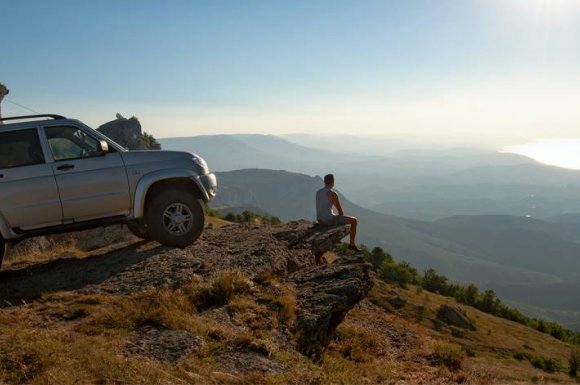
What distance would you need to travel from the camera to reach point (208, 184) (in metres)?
9.45

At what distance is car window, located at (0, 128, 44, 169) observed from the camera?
7.86m

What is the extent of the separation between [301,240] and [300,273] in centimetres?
229

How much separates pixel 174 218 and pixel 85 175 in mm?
1919

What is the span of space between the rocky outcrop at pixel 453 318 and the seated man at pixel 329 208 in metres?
30.9

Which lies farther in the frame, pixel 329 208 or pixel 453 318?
pixel 453 318

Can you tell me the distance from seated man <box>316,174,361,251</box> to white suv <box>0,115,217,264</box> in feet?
13.8

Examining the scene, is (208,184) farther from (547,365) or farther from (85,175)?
(547,365)

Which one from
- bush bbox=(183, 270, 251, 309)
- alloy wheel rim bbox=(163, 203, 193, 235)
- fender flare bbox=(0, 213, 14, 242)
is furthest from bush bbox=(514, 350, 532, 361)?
fender flare bbox=(0, 213, 14, 242)

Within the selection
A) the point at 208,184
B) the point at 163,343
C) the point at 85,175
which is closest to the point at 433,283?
the point at 208,184

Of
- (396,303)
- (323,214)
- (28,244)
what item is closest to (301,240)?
(323,214)

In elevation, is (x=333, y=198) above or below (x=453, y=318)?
above

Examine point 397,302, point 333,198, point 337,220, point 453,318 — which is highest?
point 333,198

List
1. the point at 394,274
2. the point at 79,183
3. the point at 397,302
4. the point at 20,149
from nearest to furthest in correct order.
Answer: the point at 20,149 < the point at 79,183 < the point at 397,302 < the point at 394,274

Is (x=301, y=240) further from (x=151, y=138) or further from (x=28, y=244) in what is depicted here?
(x=151, y=138)
